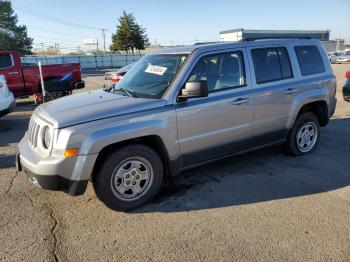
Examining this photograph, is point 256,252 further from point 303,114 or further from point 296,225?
point 303,114

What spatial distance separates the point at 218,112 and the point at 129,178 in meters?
1.42

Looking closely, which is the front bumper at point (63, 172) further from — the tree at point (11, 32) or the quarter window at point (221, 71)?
the tree at point (11, 32)

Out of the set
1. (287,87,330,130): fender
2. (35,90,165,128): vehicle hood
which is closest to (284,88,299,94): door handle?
(287,87,330,130): fender

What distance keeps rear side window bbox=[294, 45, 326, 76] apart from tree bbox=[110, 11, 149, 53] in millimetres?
48539

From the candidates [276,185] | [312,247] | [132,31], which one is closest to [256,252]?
[312,247]

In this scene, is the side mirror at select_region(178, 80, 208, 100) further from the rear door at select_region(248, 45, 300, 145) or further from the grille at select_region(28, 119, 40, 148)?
the grille at select_region(28, 119, 40, 148)

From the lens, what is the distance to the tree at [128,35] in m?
51.4

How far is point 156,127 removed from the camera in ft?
12.6

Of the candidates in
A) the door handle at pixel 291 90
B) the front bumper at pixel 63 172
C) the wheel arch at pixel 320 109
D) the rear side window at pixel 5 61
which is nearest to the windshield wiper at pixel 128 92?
the front bumper at pixel 63 172

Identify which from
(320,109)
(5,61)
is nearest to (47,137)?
(320,109)

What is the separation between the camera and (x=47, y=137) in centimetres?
362

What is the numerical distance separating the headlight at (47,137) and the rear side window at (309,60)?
3.89 meters

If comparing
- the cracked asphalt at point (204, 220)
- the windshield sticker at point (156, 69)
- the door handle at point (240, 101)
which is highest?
the windshield sticker at point (156, 69)

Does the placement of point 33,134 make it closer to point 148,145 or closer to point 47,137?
point 47,137
